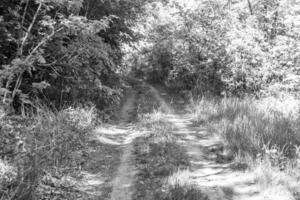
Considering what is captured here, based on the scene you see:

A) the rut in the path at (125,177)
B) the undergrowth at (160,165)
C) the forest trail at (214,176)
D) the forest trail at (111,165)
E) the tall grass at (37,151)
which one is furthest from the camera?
the forest trail at (111,165)

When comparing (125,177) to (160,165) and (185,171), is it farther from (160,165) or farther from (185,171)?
(185,171)

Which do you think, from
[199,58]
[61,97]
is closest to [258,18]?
[199,58]

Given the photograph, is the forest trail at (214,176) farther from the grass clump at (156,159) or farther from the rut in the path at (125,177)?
the rut in the path at (125,177)

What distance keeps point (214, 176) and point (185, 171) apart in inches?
25.5

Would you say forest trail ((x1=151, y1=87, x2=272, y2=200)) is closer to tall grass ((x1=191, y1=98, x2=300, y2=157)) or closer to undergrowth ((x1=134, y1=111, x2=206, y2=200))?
undergrowth ((x1=134, y1=111, x2=206, y2=200))

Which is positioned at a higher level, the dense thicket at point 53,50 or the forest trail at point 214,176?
the dense thicket at point 53,50

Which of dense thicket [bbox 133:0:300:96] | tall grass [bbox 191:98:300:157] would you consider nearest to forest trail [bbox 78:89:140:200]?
tall grass [bbox 191:98:300:157]

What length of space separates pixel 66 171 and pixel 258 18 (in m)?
11.3

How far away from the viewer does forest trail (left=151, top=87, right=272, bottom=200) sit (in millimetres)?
5141

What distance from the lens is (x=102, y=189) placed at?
5504 mm

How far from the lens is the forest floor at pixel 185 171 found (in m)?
5.24

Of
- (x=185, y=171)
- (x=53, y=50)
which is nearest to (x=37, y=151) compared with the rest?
(x=185, y=171)

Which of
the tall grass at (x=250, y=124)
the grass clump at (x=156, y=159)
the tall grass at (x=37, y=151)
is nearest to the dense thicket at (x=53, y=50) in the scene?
the tall grass at (x=37, y=151)

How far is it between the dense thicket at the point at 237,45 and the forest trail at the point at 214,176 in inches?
195
